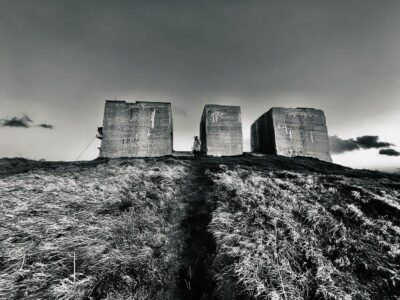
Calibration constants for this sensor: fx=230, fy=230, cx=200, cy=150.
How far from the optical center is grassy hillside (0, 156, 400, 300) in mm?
4238

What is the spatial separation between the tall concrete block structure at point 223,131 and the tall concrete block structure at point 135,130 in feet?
10.8

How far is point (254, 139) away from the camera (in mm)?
25078

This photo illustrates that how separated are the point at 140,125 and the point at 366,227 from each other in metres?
16.4

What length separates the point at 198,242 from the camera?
5.96m

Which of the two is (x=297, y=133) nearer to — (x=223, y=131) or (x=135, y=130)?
(x=223, y=131)

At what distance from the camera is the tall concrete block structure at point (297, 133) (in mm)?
20031

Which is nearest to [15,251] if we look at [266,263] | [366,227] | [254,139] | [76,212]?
[76,212]

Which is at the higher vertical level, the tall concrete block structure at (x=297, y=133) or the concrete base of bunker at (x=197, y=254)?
the tall concrete block structure at (x=297, y=133)

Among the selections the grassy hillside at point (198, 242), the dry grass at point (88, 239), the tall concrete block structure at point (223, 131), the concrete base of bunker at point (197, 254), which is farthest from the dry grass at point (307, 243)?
the tall concrete block structure at point (223, 131)

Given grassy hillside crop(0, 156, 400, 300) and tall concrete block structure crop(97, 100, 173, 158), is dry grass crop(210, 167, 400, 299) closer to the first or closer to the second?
grassy hillside crop(0, 156, 400, 300)

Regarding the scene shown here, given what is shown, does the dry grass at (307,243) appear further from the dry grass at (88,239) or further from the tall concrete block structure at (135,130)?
the tall concrete block structure at (135,130)

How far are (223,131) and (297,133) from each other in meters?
6.68

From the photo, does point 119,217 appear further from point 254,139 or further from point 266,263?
point 254,139

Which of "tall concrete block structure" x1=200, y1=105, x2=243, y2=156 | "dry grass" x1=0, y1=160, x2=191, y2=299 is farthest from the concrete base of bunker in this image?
"tall concrete block structure" x1=200, y1=105, x2=243, y2=156
